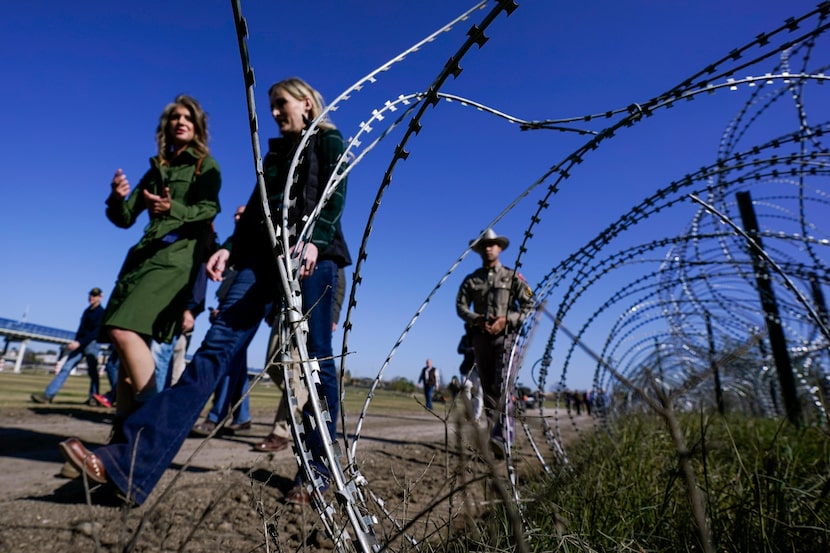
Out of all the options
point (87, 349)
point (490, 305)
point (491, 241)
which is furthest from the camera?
point (87, 349)

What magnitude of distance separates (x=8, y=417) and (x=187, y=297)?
3736mm

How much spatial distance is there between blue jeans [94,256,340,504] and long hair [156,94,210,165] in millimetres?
1043

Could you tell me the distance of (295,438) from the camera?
1047 millimetres

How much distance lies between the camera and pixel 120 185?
279 centimetres

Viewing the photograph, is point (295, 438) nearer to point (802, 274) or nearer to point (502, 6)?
point (502, 6)

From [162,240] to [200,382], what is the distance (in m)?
0.98

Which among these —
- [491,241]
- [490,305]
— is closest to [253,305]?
[490,305]

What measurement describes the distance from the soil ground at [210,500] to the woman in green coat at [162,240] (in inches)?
24.5

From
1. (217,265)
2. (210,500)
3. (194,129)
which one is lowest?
(210,500)

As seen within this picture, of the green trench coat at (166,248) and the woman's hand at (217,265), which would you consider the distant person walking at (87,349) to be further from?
the woman's hand at (217,265)

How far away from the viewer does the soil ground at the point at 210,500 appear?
35.8 inches

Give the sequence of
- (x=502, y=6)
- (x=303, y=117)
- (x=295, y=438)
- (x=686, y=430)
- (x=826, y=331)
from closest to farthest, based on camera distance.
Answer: (x=502, y=6), (x=295, y=438), (x=826, y=331), (x=303, y=117), (x=686, y=430)

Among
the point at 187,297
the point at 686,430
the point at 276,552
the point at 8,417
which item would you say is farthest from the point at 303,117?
the point at 8,417

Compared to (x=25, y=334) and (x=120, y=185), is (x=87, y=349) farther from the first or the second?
(x=25, y=334)
